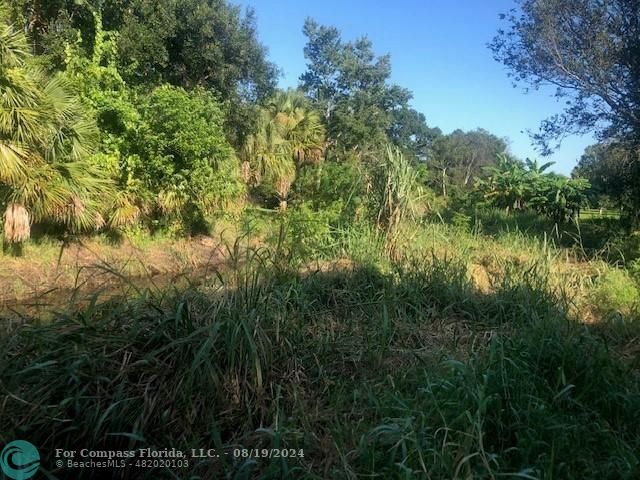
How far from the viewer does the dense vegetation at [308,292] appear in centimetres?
246

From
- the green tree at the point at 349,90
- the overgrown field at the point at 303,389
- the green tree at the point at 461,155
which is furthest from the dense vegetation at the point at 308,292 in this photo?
the green tree at the point at 461,155

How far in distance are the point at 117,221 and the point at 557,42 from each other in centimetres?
1131

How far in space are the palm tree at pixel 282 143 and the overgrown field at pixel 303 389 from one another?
13.2 meters

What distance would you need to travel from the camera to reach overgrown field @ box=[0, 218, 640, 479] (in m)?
2.34

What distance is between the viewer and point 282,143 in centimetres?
1817

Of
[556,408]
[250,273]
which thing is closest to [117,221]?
[250,273]

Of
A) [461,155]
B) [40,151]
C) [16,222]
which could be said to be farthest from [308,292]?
[461,155]

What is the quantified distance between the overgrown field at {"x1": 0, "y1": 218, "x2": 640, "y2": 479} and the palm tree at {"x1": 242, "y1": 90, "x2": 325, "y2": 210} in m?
13.2

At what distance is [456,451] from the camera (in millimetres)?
2350

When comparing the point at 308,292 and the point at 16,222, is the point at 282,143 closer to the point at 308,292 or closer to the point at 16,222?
the point at 16,222

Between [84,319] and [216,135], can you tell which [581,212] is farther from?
[84,319]

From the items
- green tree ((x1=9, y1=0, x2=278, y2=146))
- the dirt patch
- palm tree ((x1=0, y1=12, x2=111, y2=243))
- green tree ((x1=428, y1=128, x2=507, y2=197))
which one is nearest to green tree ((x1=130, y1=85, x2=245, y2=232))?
the dirt patch

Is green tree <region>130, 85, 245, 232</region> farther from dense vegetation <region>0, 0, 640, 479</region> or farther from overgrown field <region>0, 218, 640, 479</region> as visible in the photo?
overgrown field <region>0, 218, 640, 479</region>

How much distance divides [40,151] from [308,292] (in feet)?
20.3
